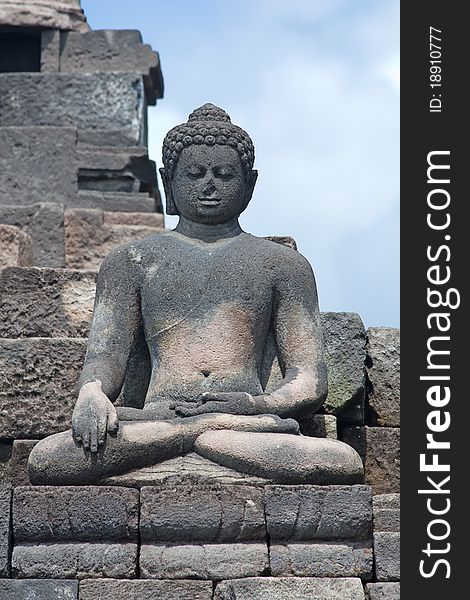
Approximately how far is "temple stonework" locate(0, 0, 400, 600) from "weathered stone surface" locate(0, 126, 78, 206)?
11mm

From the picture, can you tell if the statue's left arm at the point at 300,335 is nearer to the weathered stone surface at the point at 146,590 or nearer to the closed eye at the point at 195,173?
the closed eye at the point at 195,173

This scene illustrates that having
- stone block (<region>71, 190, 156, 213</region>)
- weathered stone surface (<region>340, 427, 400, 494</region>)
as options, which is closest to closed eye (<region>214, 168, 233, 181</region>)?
weathered stone surface (<region>340, 427, 400, 494</region>)

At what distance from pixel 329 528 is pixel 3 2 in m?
10.0

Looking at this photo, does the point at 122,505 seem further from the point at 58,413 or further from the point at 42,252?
the point at 42,252

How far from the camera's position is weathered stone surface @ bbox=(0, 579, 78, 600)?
11359 millimetres

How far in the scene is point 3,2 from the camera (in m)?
20.5

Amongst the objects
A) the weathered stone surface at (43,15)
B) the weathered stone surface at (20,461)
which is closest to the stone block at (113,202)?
the weathered stone surface at (43,15)

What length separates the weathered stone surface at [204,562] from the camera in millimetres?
11445

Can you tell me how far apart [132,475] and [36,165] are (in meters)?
6.84

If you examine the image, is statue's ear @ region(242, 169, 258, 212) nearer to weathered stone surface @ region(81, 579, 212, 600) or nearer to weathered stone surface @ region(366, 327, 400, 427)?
weathered stone surface @ region(366, 327, 400, 427)

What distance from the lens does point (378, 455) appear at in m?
13.7

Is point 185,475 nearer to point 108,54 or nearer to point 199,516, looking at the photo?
point 199,516

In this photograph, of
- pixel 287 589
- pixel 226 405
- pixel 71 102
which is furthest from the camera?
pixel 71 102

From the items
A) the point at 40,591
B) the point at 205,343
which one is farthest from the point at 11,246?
the point at 40,591
